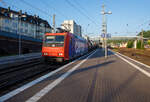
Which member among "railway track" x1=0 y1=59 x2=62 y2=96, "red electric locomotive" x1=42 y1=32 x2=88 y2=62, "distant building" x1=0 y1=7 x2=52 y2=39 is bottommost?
"railway track" x1=0 y1=59 x2=62 y2=96

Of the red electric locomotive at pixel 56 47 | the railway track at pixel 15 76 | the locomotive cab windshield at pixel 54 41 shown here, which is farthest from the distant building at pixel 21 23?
the railway track at pixel 15 76

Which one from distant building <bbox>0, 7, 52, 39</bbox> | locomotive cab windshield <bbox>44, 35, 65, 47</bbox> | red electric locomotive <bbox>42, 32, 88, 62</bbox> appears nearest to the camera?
red electric locomotive <bbox>42, 32, 88, 62</bbox>

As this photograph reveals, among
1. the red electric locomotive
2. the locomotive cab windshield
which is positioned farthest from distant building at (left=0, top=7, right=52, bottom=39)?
the red electric locomotive

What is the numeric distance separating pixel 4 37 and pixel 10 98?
2228 centimetres

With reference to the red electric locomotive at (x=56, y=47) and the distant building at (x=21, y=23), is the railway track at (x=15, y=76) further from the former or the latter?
the distant building at (x=21, y=23)

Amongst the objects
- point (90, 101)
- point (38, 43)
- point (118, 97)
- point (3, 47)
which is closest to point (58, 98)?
point (90, 101)

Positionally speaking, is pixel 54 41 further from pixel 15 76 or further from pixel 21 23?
pixel 21 23

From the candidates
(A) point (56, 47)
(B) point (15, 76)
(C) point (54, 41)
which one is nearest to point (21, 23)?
(C) point (54, 41)

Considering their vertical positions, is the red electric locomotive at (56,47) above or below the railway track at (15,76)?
above

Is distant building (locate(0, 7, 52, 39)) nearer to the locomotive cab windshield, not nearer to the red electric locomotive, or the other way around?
the locomotive cab windshield

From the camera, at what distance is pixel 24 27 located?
50.3 m

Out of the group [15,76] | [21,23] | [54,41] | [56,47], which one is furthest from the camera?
[21,23]

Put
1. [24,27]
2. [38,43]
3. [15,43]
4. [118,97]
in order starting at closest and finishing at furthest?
[118,97] < [15,43] < [38,43] < [24,27]

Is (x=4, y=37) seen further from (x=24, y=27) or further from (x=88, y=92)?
(x=24, y=27)
